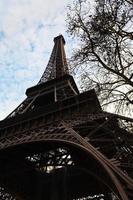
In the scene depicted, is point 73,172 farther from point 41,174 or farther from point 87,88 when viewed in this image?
point 87,88

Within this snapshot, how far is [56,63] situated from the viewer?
124ft

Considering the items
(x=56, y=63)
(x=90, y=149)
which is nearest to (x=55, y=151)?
(x=90, y=149)

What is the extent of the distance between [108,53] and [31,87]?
67.8 ft

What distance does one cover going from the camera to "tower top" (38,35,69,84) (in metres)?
34.4

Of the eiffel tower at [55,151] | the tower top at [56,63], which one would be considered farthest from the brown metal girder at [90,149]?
the tower top at [56,63]

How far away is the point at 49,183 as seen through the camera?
69.2 feet

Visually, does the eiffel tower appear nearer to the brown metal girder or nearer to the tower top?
the brown metal girder

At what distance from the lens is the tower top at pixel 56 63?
113ft

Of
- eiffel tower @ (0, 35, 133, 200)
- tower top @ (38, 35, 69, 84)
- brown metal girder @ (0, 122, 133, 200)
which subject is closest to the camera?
brown metal girder @ (0, 122, 133, 200)

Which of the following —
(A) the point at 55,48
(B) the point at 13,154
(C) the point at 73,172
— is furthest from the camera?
(A) the point at 55,48

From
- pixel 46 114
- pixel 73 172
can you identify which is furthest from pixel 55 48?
pixel 73 172

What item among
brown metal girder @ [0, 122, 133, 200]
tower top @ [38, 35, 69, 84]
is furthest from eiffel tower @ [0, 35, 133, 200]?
tower top @ [38, 35, 69, 84]

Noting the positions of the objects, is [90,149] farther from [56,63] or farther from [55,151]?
[56,63]

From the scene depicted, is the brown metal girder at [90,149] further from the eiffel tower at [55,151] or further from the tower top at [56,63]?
the tower top at [56,63]
